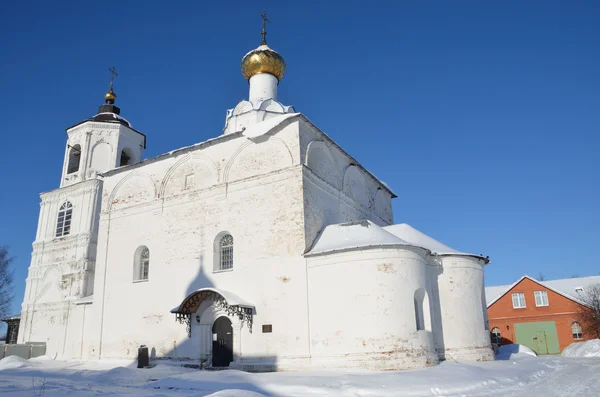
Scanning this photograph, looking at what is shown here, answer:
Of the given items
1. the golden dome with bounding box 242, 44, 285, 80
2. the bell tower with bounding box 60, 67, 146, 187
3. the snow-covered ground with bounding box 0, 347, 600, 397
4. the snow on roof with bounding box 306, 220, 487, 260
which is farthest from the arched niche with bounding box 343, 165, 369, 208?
the bell tower with bounding box 60, 67, 146, 187

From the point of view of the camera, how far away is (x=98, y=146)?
21.0m

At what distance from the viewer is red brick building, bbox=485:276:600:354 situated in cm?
2573

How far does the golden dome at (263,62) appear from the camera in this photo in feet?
60.5

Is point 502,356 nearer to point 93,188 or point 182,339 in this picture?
point 182,339

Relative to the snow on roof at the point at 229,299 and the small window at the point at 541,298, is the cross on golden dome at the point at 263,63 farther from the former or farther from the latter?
the small window at the point at 541,298

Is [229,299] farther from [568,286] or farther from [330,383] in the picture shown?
[568,286]

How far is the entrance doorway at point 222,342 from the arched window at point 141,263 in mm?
3652

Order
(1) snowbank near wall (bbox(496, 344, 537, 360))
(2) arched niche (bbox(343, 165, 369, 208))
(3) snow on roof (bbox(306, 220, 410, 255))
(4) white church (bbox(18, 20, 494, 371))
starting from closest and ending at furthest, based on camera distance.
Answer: (4) white church (bbox(18, 20, 494, 371))
(3) snow on roof (bbox(306, 220, 410, 255))
(2) arched niche (bbox(343, 165, 369, 208))
(1) snowbank near wall (bbox(496, 344, 537, 360))

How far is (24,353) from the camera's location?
1819 cm

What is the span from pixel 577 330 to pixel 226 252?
68.3ft

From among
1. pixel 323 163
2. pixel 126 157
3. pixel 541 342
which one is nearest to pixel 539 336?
pixel 541 342

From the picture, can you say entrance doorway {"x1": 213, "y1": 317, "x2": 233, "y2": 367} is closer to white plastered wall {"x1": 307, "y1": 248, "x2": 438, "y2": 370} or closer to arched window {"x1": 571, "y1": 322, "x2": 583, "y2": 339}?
white plastered wall {"x1": 307, "y1": 248, "x2": 438, "y2": 370}

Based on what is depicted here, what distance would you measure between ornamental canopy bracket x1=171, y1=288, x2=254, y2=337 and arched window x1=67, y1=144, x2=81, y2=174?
10.7 m

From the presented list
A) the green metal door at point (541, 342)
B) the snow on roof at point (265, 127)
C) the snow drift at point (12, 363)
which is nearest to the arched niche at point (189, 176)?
the snow on roof at point (265, 127)
